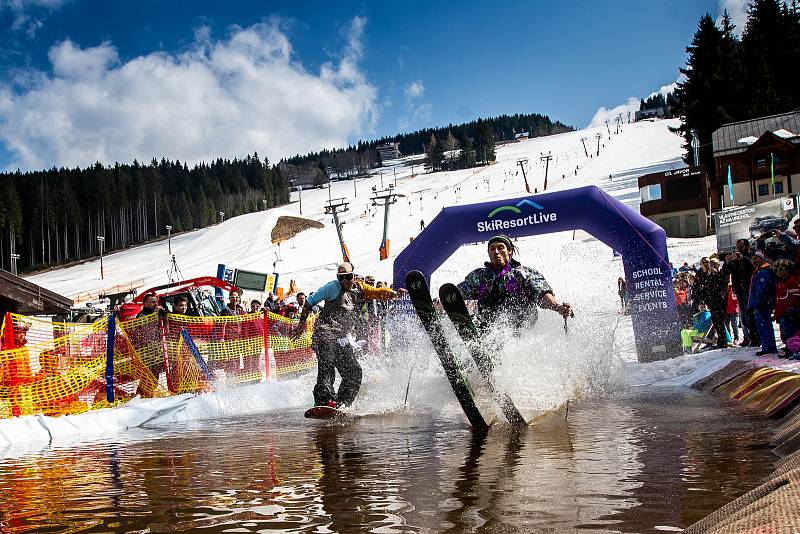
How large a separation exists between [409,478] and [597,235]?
10103 mm

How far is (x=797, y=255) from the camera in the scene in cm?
901

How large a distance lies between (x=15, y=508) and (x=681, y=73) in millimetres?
61033

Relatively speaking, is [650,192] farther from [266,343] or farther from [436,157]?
[436,157]

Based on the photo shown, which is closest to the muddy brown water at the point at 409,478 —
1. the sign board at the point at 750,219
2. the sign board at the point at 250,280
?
the sign board at the point at 250,280

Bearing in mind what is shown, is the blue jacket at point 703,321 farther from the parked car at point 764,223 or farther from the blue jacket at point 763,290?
the parked car at point 764,223

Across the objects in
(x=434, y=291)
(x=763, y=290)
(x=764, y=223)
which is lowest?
(x=763, y=290)

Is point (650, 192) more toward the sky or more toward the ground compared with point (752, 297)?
more toward the sky

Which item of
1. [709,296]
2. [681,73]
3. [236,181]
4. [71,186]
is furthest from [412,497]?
[236,181]

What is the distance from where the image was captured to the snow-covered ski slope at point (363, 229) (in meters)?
51.9

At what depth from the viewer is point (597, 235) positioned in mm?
13156

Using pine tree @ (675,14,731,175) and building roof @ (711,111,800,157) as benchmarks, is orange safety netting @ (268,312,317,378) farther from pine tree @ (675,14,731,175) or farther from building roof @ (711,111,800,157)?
pine tree @ (675,14,731,175)

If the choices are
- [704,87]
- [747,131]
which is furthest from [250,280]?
[704,87]

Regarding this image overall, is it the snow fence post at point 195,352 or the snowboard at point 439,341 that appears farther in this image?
the snow fence post at point 195,352

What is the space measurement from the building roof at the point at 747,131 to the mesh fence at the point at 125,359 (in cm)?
4147
